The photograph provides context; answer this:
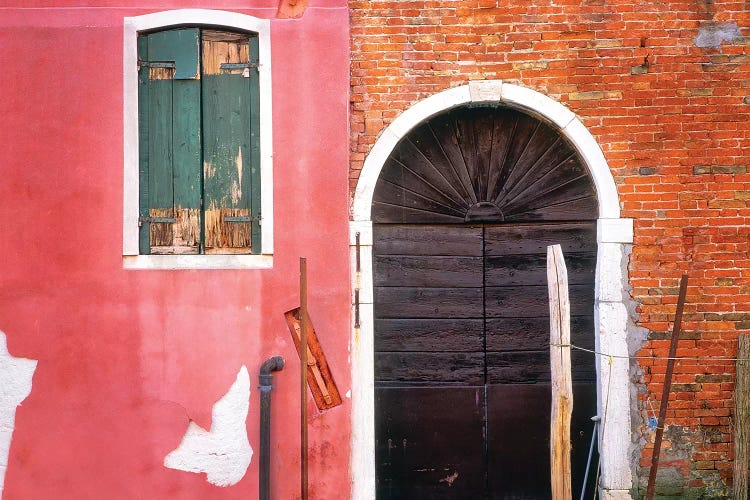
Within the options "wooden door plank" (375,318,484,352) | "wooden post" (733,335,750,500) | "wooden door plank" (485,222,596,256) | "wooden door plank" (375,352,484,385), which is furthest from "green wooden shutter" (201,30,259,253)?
"wooden post" (733,335,750,500)

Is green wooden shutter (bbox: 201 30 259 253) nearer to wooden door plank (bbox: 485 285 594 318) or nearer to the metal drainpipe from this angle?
the metal drainpipe

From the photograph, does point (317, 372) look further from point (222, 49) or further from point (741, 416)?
point (741, 416)

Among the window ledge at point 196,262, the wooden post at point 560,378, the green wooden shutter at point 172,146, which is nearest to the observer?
the wooden post at point 560,378

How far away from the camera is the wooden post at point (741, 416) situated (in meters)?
4.94

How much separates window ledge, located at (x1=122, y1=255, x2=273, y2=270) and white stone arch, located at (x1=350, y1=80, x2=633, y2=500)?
0.67m

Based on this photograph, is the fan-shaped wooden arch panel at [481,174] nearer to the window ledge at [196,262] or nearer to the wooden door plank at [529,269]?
the wooden door plank at [529,269]

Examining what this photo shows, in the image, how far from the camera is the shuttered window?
514 cm

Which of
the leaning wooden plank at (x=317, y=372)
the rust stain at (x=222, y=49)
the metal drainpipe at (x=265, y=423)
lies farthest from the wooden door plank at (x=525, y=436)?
the rust stain at (x=222, y=49)

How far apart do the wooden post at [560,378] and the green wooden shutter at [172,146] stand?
249 cm

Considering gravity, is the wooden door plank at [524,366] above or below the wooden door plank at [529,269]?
below

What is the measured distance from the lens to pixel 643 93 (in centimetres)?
515

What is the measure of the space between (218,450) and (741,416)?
357cm

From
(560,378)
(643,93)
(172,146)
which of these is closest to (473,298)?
(560,378)

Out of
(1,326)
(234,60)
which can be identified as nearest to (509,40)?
(234,60)
